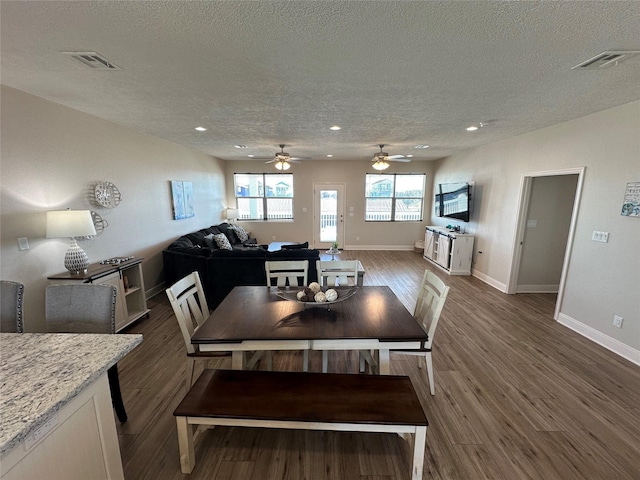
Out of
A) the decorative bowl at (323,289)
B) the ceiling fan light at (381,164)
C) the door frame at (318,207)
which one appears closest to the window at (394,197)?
the door frame at (318,207)

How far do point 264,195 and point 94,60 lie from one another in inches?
241

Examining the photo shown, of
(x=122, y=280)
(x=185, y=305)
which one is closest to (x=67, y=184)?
(x=122, y=280)

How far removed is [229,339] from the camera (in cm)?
173

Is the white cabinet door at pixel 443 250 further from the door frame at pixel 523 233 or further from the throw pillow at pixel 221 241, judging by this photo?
the throw pillow at pixel 221 241

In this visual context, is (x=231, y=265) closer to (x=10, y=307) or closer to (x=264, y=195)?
(x=10, y=307)

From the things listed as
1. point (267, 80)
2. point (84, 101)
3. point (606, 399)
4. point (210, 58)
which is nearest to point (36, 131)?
point (84, 101)

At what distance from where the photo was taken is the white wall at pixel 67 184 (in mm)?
2471

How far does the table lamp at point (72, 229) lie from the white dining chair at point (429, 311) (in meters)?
3.15

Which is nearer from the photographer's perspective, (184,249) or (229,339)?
(229,339)

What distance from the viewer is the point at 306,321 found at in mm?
1954

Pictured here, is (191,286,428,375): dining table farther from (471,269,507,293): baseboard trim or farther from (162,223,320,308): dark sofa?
(471,269,507,293): baseboard trim

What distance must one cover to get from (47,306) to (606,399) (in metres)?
4.38

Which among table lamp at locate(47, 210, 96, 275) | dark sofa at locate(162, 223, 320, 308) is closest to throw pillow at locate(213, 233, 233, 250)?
dark sofa at locate(162, 223, 320, 308)

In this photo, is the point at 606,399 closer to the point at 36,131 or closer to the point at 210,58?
the point at 210,58
